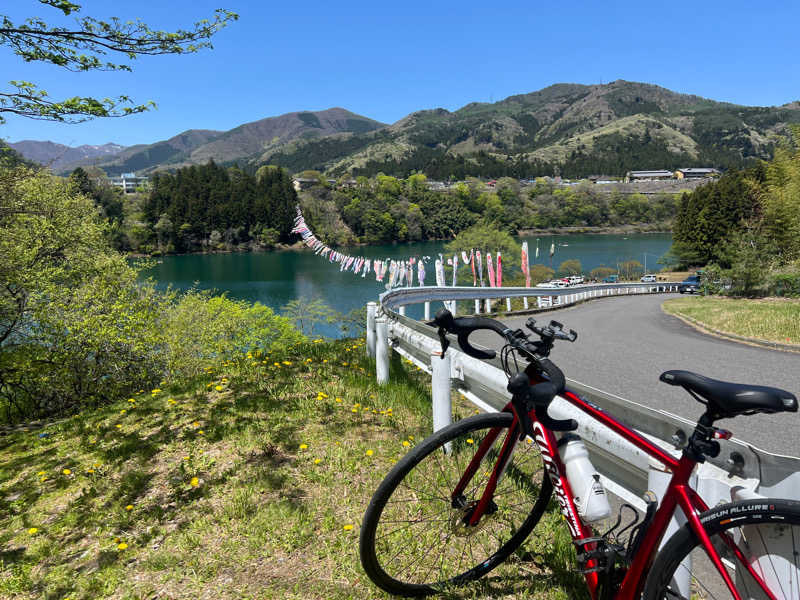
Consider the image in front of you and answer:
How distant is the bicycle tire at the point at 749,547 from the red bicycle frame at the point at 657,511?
22mm

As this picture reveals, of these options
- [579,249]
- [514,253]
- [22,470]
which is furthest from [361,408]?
[579,249]

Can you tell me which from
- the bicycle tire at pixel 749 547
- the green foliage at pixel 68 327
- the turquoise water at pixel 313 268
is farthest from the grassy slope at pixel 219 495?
the turquoise water at pixel 313 268

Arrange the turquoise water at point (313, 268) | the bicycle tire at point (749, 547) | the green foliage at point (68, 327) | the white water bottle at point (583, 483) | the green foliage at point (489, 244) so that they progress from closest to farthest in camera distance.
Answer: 1. the bicycle tire at point (749, 547)
2. the white water bottle at point (583, 483)
3. the green foliage at point (68, 327)
4. the turquoise water at point (313, 268)
5. the green foliage at point (489, 244)

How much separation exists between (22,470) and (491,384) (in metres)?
4.22

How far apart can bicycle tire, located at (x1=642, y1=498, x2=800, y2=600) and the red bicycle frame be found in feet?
0.07

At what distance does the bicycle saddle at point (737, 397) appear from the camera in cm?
138

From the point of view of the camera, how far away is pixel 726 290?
24.4 meters

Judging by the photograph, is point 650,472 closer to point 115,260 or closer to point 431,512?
point 431,512

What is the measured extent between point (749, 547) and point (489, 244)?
60.2m

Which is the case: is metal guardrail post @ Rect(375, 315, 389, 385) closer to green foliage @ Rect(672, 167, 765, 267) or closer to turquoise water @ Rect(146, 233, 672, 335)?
turquoise water @ Rect(146, 233, 672, 335)

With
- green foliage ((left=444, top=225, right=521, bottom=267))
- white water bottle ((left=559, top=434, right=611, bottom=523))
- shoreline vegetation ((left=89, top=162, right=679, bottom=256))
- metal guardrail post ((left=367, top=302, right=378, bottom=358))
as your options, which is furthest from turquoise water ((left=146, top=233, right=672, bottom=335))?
white water bottle ((left=559, top=434, right=611, bottom=523))

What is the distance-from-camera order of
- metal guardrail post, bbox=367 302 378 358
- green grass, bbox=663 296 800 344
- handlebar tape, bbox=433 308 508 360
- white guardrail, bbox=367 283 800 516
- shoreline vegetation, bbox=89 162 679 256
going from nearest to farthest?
1. white guardrail, bbox=367 283 800 516
2. handlebar tape, bbox=433 308 508 360
3. metal guardrail post, bbox=367 302 378 358
4. green grass, bbox=663 296 800 344
5. shoreline vegetation, bbox=89 162 679 256

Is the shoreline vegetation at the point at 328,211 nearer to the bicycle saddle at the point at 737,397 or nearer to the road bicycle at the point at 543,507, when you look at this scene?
the road bicycle at the point at 543,507

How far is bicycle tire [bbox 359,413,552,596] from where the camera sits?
215 cm
